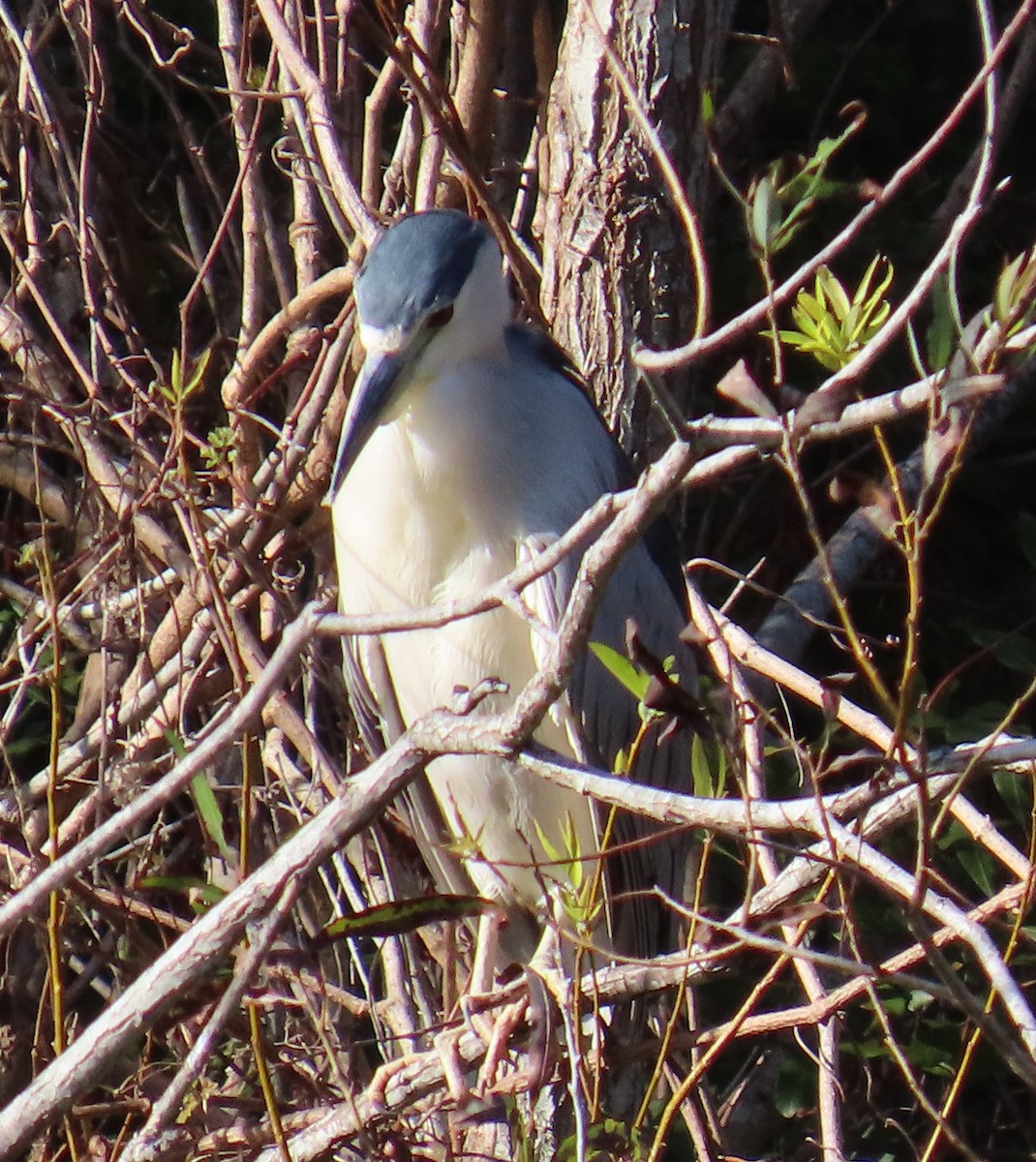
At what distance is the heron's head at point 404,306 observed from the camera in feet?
6.00

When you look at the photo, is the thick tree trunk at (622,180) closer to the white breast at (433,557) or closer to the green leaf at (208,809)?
the white breast at (433,557)

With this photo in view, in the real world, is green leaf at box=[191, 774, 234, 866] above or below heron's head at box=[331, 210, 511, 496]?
below

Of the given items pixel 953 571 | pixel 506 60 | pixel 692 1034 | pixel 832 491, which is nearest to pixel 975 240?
pixel 953 571

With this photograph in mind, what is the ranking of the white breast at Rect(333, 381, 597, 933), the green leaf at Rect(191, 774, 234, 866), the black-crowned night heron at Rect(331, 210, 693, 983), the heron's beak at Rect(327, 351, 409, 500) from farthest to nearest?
the white breast at Rect(333, 381, 597, 933), the black-crowned night heron at Rect(331, 210, 693, 983), the heron's beak at Rect(327, 351, 409, 500), the green leaf at Rect(191, 774, 234, 866)

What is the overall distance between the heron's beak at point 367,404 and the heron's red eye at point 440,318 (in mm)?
74

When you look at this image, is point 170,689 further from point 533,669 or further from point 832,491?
point 832,491

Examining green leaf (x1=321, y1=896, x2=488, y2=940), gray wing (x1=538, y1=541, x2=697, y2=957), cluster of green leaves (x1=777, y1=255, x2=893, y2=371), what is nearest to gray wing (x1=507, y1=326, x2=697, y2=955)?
gray wing (x1=538, y1=541, x2=697, y2=957)

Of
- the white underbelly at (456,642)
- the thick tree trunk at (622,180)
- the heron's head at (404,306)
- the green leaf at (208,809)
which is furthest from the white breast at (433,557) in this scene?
the green leaf at (208,809)

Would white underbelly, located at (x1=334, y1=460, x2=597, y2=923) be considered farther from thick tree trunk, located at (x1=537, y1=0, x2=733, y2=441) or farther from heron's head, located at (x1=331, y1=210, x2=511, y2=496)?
thick tree trunk, located at (x1=537, y1=0, x2=733, y2=441)

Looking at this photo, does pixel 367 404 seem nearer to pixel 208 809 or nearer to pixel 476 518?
pixel 476 518

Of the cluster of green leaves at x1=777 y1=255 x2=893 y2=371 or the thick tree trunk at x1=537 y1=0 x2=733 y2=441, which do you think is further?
the thick tree trunk at x1=537 y1=0 x2=733 y2=441

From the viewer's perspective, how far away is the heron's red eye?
1.93 metres

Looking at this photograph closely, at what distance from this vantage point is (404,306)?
1.87 m

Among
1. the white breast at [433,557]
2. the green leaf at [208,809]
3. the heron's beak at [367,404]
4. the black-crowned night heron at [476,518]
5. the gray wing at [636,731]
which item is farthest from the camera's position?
the gray wing at [636,731]
